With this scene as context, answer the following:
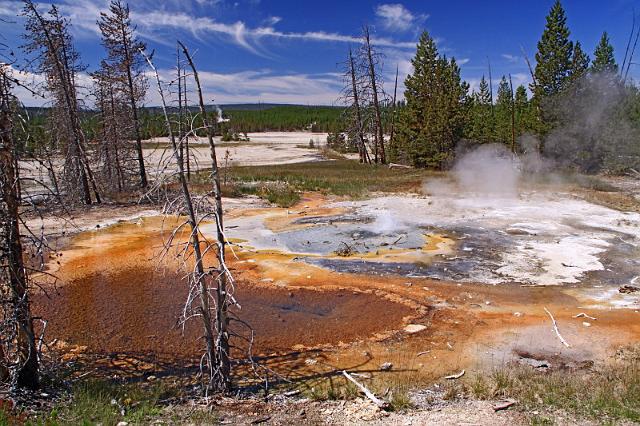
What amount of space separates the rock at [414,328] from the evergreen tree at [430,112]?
23.6 metres

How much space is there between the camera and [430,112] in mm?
30516

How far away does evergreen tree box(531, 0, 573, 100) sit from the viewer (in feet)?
102

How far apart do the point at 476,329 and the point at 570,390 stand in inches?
88.9

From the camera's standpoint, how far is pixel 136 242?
45.0 feet

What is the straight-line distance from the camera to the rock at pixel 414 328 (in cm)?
776

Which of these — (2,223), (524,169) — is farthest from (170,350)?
(524,169)

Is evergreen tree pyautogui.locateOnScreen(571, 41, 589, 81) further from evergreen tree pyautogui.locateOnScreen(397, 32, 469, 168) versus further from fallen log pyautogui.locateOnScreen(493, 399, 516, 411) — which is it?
fallen log pyautogui.locateOnScreen(493, 399, 516, 411)

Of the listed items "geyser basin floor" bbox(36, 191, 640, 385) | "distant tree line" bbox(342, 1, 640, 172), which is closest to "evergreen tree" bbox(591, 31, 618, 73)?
"distant tree line" bbox(342, 1, 640, 172)

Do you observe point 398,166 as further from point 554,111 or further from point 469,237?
point 469,237

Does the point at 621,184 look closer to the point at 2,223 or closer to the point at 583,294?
the point at 583,294

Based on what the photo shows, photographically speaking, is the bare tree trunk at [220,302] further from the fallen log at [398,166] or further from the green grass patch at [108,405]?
the fallen log at [398,166]

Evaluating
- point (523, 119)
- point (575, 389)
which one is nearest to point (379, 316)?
point (575, 389)

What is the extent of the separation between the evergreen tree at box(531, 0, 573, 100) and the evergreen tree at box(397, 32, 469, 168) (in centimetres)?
504

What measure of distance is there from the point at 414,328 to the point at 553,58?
97.9 ft
